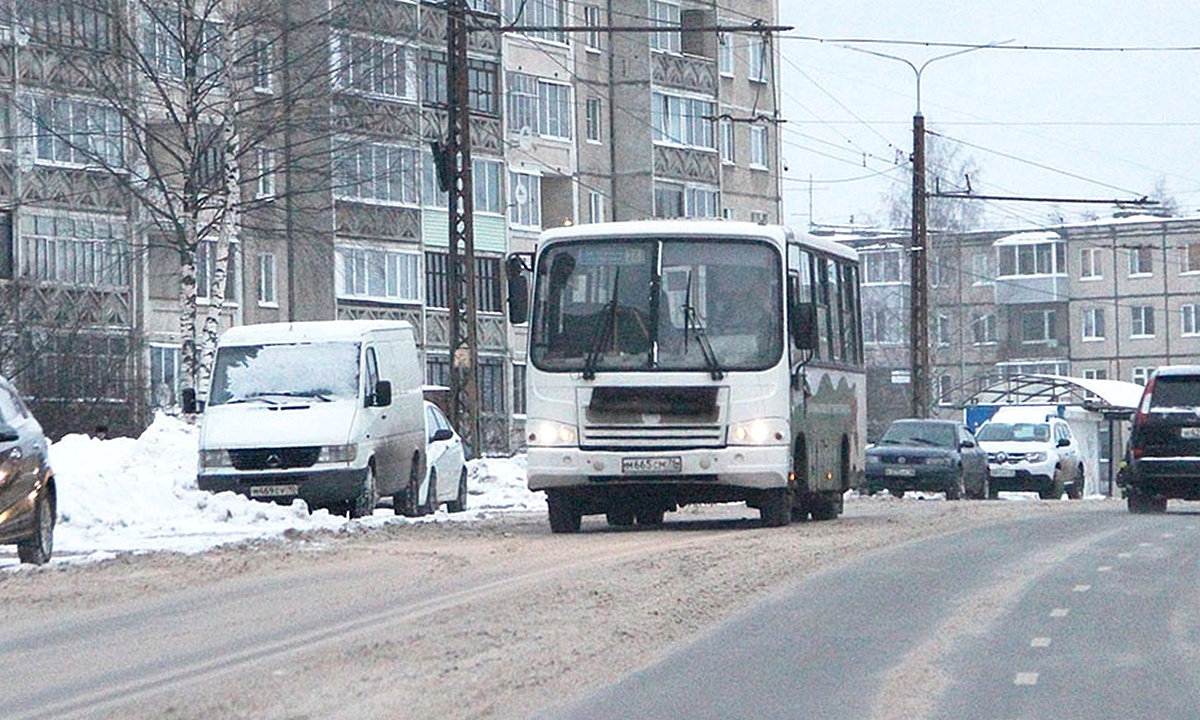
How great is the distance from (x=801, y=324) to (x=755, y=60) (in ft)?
195

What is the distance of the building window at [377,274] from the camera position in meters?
60.8

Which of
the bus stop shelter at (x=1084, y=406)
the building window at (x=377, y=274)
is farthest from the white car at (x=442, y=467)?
the bus stop shelter at (x=1084, y=406)

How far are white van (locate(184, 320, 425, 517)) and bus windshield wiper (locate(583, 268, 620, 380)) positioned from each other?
454 centimetres

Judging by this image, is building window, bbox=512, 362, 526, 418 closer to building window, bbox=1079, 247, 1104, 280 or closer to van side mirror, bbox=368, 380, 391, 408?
van side mirror, bbox=368, 380, 391, 408

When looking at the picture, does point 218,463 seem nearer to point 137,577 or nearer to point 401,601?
point 137,577

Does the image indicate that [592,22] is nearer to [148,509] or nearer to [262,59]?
[262,59]

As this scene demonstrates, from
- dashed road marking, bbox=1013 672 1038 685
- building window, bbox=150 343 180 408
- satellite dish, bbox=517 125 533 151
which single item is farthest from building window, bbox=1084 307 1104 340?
dashed road marking, bbox=1013 672 1038 685

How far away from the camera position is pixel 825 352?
25.7m

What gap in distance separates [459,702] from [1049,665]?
3.20m

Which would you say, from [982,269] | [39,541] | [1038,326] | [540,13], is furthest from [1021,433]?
[982,269]

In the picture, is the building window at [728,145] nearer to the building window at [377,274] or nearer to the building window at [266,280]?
the building window at [377,274]

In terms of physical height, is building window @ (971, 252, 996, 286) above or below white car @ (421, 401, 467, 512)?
above

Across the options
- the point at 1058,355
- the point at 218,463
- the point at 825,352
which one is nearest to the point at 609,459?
the point at 825,352

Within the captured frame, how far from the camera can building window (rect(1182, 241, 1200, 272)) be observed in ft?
372
